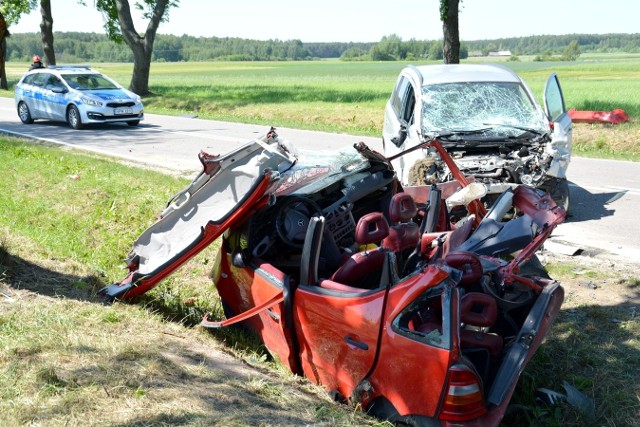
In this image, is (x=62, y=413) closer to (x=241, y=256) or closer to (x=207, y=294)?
(x=241, y=256)

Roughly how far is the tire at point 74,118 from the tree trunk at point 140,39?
440 inches

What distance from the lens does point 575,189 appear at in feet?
38.3

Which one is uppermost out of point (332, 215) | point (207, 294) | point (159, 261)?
point (332, 215)

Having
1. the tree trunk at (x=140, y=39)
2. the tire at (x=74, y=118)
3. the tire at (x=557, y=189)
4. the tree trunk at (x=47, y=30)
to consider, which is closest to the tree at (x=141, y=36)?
the tree trunk at (x=140, y=39)

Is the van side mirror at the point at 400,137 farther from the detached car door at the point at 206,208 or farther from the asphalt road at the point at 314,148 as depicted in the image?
the detached car door at the point at 206,208

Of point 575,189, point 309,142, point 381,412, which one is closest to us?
point 381,412

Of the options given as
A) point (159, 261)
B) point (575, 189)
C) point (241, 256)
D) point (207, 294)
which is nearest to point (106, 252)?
point (207, 294)

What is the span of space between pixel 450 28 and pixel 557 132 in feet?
40.3

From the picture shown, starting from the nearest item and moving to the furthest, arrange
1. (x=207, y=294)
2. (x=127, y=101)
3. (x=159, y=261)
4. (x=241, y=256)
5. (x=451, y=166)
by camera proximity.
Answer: (x=241, y=256) → (x=159, y=261) → (x=451, y=166) → (x=207, y=294) → (x=127, y=101)

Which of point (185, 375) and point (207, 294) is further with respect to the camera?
point (207, 294)

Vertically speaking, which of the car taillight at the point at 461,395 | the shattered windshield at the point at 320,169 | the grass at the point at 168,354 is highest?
the shattered windshield at the point at 320,169

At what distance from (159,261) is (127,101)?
1548 cm

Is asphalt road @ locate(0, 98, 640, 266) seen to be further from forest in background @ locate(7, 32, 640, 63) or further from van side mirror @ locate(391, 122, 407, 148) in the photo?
forest in background @ locate(7, 32, 640, 63)

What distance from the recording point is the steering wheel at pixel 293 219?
18.1 ft
